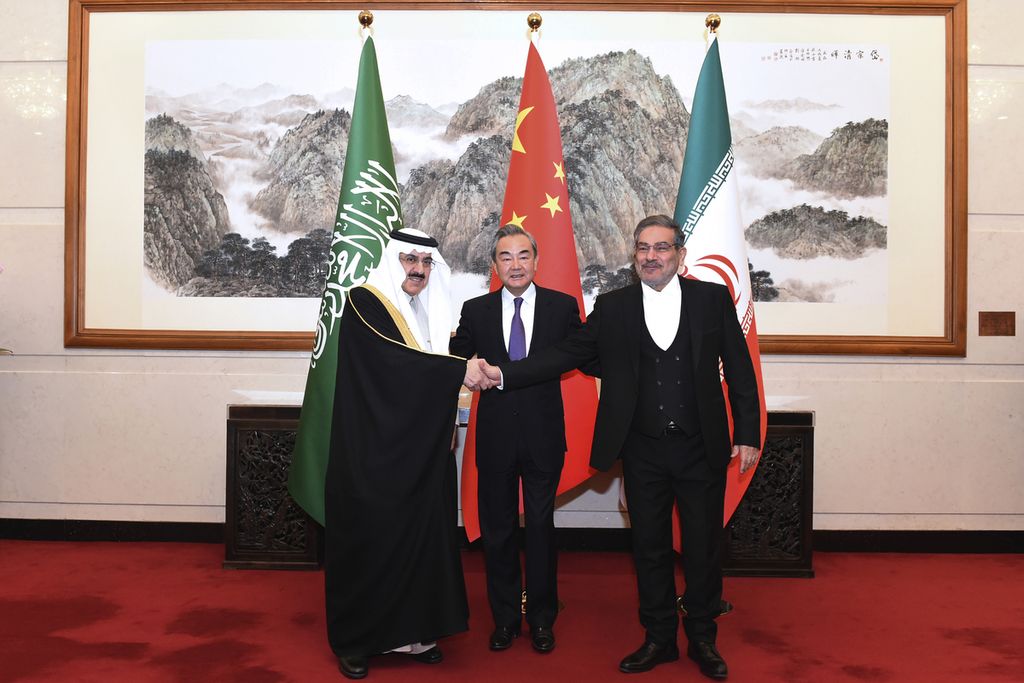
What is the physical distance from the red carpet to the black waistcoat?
966mm

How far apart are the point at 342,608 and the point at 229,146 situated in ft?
9.87

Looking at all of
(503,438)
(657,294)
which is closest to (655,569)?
(503,438)

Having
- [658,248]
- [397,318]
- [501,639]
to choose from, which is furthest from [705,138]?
[501,639]

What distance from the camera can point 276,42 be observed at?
4641mm

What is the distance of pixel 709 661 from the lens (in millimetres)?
2885

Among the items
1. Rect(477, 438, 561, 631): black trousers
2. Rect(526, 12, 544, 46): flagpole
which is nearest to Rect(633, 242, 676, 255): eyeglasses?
Rect(477, 438, 561, 631): black trousers

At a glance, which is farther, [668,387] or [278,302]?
[278,302]

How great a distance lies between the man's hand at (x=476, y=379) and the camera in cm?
303

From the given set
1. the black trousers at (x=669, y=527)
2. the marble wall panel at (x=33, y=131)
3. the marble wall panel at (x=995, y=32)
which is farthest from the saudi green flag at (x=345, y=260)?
the marble wall panel at (x=995, y=32)

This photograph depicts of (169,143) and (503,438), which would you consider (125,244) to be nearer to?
(169,143)

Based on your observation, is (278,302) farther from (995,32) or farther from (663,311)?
(995,32)

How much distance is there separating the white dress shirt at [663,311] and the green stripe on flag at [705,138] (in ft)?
3.27

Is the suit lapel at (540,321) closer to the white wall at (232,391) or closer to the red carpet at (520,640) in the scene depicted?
the red carpet at (520,640)

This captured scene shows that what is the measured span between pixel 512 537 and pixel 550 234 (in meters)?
1.51
